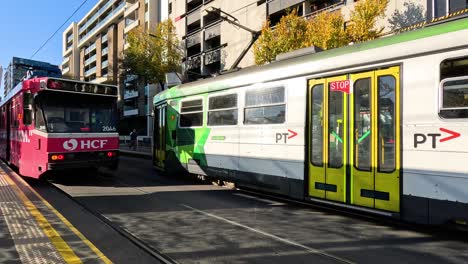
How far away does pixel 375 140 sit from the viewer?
6781 millimetres

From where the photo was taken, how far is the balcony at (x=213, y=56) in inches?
1457

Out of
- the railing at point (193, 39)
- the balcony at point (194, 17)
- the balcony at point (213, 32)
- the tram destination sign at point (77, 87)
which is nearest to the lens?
the tram destination sign at point (77, 87)

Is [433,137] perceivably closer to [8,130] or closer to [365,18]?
[365,18]

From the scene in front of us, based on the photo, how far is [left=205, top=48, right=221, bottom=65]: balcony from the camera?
37000mm

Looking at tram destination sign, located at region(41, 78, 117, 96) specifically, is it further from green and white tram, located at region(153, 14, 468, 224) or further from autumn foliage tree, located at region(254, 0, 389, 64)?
autumn foliage tree, located at region(254, 0, 389, 64)

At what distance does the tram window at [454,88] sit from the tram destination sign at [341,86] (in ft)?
5.25

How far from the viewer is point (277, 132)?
28.7ft

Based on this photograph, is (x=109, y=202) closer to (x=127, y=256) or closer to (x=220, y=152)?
(x=220, y=152)

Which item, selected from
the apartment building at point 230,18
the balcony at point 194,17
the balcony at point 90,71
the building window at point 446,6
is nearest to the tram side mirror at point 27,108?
the apartment building at point 230,18

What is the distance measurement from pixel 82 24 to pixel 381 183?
10442 cm

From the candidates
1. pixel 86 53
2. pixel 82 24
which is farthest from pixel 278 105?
pixel 82 24

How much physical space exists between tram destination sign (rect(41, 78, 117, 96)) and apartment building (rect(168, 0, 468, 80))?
9.00 metres

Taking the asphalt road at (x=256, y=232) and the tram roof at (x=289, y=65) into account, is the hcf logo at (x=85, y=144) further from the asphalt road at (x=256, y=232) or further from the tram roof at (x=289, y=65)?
the tram roof at (x=289, y=65)

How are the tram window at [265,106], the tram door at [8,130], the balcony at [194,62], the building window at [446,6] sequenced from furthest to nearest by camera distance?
the balcony at [194,62], the building window at [446,6], the tram door at [8,130], the tram window at [265,106]
